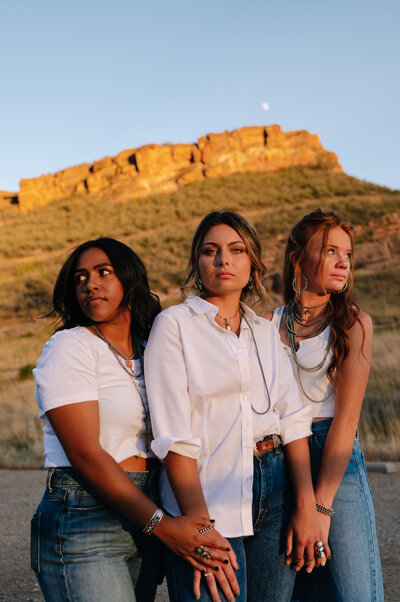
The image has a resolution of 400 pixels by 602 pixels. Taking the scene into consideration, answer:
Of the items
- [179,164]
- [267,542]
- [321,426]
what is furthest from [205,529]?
[179,164]

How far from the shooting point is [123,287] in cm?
224

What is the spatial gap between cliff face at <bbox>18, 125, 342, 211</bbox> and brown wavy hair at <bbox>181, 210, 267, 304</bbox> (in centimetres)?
5209

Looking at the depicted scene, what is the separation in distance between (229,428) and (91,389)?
481 millimetres

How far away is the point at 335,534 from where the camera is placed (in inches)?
85.4

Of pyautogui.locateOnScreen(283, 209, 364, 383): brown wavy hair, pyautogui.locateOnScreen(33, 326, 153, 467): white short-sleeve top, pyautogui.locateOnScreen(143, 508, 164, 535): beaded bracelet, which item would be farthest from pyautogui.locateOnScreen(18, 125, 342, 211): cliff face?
pyautogui.locateOnScreen(143, 508, 164, 535): beaded bracelet

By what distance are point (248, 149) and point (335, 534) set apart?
59955 millimetres

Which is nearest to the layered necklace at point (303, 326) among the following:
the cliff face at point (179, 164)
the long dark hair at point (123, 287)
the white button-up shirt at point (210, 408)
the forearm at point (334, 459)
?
the forearm at point (334, 459)

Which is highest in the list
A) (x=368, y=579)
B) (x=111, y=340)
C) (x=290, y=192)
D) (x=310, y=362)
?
(x=290, y=192)

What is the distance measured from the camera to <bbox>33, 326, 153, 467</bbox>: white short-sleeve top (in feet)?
6.22

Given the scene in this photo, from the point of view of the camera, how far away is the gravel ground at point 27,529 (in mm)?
4037

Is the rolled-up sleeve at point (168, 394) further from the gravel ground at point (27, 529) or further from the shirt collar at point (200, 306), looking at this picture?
the gravel ground at point (27, 529)

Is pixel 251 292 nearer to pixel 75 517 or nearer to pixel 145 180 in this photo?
pixel 75 517

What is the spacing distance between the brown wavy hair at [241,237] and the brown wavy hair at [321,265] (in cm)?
35

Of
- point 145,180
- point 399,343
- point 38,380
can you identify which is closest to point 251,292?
point 38,380
